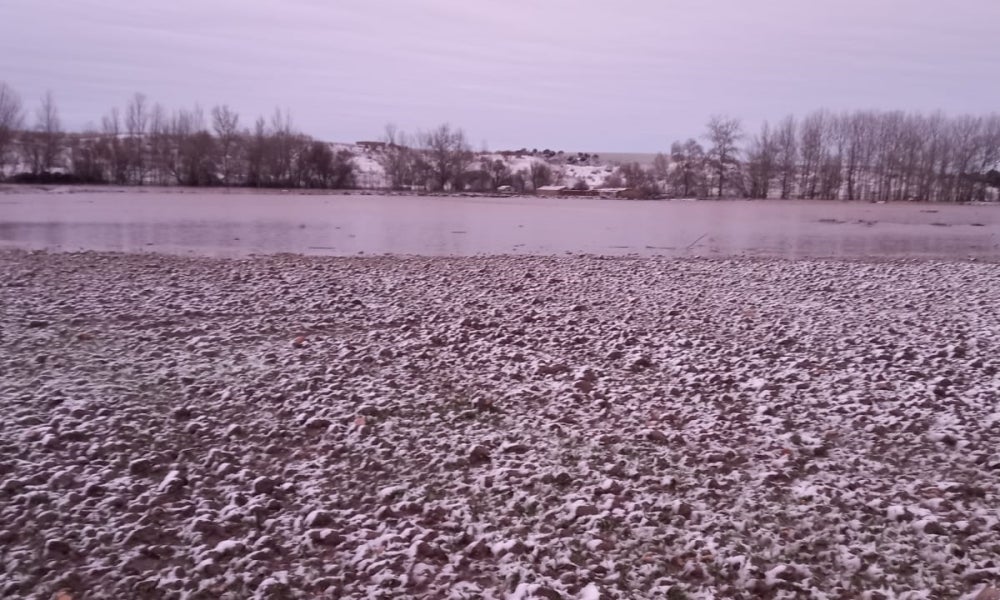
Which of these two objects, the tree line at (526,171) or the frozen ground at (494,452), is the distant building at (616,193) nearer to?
the tree line at (526,171)

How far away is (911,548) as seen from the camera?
4176 mm

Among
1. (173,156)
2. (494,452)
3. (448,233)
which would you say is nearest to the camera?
(494,452)

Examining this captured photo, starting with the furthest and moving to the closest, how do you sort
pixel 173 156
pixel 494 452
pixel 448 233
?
pixel 173 156 → pixel 448 233 → pixel 494 452

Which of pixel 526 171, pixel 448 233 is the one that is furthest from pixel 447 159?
pixel 448 233

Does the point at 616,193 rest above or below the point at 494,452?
above

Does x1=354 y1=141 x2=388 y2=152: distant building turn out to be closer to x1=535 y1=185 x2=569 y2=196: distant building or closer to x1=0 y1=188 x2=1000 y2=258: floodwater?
x1=535 y1=185 x2=569 y2=196: distant building

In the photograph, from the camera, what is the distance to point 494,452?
5488 millimetres

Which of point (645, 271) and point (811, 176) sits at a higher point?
point (811, 176)

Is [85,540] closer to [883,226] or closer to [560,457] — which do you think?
[560,457]

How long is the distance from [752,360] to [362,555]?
5.33 meters

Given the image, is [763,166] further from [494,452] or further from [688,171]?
[494,452]

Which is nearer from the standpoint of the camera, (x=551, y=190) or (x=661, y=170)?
(x=551, y=190)

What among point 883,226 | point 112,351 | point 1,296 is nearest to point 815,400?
point 112,351

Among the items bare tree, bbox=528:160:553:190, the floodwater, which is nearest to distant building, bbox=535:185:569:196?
bare tree, bbox=528:160:553:190
